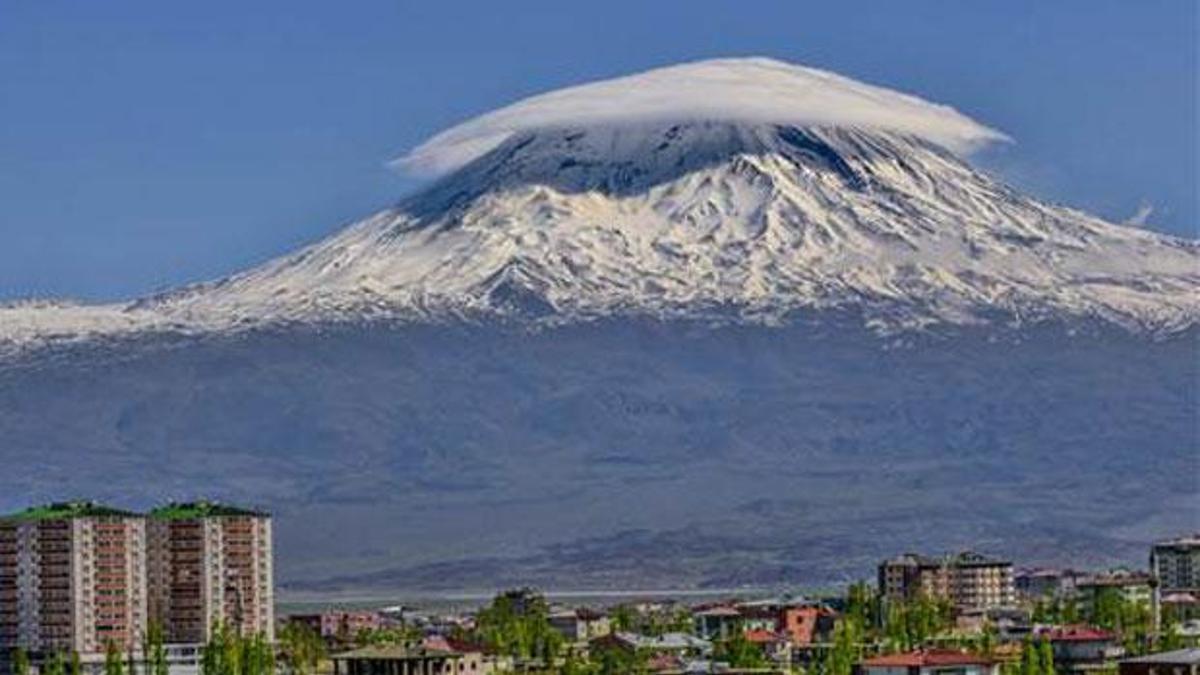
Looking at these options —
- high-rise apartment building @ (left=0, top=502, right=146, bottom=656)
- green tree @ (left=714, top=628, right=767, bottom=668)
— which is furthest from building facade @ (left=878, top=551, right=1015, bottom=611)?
green tree @ (left=714, top=628, right=767, bottom=668)

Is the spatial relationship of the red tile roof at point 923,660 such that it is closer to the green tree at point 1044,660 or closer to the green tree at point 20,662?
the green tree at point 1044,660

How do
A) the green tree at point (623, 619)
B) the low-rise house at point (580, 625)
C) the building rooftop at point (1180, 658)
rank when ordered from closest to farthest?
the building rooftop at point (1180, 658), the green tree at point (623, 619), the low-rise house at point (580, 625)

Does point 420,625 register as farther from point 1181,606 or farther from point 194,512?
point 1181,606

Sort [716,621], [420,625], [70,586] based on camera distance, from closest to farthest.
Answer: [70,586] → [716,621] → [420,625]

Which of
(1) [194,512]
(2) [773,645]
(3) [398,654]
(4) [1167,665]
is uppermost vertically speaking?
(1) [194,512]

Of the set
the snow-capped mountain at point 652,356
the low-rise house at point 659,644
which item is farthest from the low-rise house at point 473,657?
the snow-capped mountain at point 652,356

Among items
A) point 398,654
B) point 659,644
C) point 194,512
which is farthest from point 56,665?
point 194,512

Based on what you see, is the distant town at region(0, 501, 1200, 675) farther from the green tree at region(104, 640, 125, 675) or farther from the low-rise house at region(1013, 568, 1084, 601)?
the low-rise house at region(1013, 568, 1084, 601)
